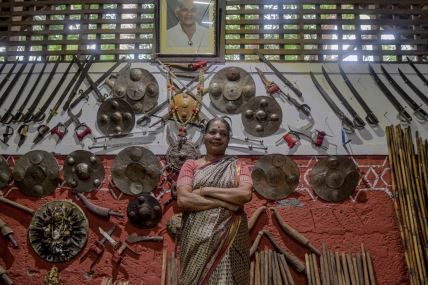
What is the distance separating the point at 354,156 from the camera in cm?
417

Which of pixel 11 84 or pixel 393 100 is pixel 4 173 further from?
pixel 393 100

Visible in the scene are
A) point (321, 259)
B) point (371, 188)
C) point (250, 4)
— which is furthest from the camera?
point (250, 4)

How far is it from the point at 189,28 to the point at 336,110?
1.84 meters

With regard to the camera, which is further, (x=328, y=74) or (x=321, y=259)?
(x=328, y=74)

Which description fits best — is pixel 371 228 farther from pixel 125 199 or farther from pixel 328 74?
pixel 125 199

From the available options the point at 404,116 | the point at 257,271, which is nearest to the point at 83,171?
the point at 257,271

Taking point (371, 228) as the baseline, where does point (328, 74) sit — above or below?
above

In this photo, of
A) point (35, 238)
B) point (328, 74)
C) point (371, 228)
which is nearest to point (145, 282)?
point (35, 238)

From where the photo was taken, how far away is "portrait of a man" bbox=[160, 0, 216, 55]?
4520 mm

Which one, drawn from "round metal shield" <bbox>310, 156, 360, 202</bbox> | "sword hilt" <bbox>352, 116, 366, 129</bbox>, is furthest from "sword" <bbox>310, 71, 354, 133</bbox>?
"round metal shield" <bbox>310, 156, 360, 202</bbox>

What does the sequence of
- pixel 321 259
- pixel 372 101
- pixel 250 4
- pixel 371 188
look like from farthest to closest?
pixel 250 4 → pixel 372 101 → pixel 371 188 → pixel 321 259

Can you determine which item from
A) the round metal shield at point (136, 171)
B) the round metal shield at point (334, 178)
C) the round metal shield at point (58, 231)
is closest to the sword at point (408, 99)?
the round metal shield at point (334, 178)

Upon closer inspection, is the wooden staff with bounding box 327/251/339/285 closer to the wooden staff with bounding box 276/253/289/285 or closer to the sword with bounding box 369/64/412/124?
the wooden staff with bounding box 276/253/289/285

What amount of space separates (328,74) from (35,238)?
347cm
